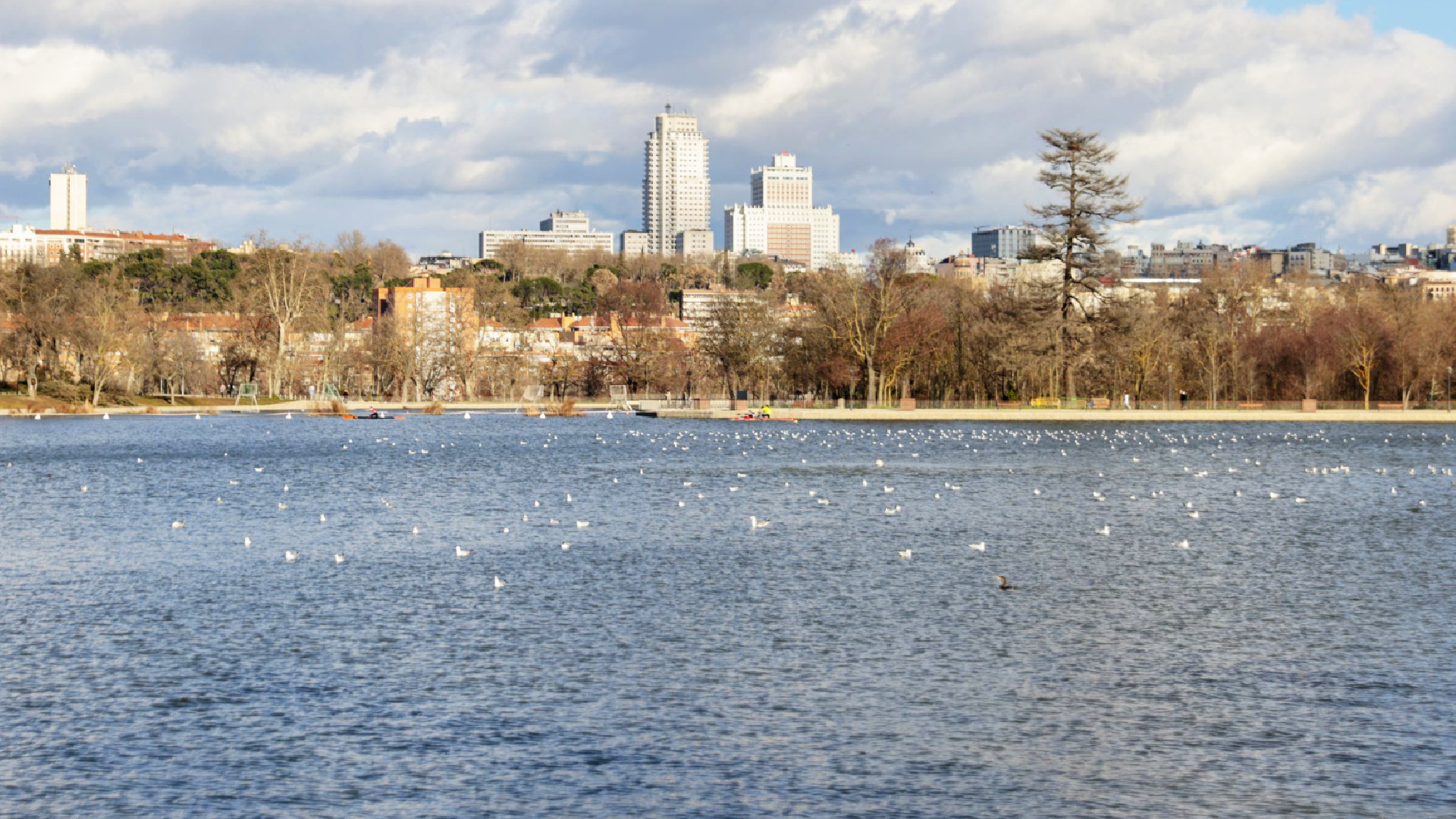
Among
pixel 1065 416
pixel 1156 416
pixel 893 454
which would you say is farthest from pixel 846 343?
pixel 893 454

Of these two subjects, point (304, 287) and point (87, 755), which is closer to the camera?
point (87, 755)

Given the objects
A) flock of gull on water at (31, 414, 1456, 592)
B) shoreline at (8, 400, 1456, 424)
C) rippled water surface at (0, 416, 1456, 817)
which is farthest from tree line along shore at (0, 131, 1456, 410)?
rippled water surface at (0, 416, 1456, 817)

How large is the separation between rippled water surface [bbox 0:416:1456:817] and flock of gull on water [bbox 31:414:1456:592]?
1.54ft

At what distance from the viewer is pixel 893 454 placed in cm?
5088

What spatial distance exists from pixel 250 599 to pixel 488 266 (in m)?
172

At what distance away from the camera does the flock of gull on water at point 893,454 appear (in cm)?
3294

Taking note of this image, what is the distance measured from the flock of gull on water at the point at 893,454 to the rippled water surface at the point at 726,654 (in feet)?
1.54

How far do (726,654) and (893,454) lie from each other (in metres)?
34.3

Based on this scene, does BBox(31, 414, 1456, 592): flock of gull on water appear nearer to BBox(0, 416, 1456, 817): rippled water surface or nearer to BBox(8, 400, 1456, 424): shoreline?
BBox(0, 416, 1456, 817): rippled water surface

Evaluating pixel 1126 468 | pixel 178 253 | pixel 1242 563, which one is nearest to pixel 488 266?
pixel 178 253

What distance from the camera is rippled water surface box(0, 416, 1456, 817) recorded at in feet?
40.7

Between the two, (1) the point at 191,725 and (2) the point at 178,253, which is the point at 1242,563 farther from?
(2) the point at 178,253

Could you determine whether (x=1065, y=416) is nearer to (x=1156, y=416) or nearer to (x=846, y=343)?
(x=1156, y=416)

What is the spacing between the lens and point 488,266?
189500 millimetres
